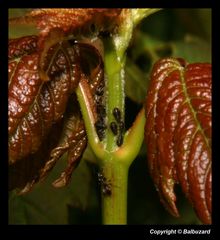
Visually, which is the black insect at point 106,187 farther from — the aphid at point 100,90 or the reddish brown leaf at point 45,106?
the aphid at point 100,90

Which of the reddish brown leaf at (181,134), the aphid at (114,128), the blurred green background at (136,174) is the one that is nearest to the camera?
the reddish brown leaf at (181,134)

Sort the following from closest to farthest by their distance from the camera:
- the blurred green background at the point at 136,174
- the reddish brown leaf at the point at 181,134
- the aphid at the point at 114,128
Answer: the reddish brown leaf at the point at 181,134, the aphid at the point at 114,128, the blurred green background at the point at 136,174

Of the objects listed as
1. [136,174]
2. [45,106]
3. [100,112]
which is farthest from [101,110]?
[136,174]

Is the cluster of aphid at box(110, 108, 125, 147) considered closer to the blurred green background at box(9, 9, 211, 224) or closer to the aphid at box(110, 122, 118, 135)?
the aphid at box(110, 122, 118, 135)

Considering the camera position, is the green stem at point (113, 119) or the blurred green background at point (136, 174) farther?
the blurred green background at point (136, 174)

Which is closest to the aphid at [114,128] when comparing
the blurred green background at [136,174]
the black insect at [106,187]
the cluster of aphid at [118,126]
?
the cluster of aphid at [118,126]
